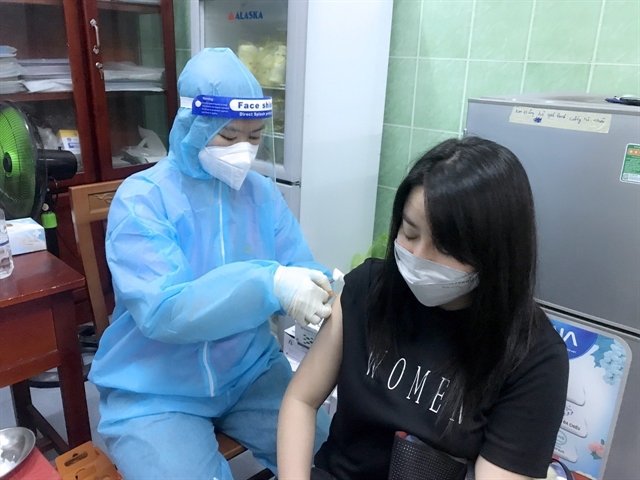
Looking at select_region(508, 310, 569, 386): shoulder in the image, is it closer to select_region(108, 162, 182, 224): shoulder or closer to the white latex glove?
the white latex glove

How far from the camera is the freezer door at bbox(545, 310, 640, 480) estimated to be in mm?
1303

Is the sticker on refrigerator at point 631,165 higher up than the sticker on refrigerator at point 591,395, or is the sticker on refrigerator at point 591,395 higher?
the sticker on refrigerator at point 631,165

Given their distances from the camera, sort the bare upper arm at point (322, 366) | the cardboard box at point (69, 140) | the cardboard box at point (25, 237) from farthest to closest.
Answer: the cardboard box at point (69, 140) < the cardboard box at point (25, 237) < the bare upper arm at point (322, 366)

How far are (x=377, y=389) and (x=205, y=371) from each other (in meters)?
0.48

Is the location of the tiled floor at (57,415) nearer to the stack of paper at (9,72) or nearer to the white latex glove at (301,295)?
the white latex glove at (301,295)

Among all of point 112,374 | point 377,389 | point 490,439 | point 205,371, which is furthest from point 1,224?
point 490,439

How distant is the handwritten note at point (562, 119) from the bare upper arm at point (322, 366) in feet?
2.27

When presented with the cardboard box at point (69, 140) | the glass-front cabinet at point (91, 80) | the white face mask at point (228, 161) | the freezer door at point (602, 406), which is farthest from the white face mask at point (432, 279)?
the cardboard box at point (69, 140)

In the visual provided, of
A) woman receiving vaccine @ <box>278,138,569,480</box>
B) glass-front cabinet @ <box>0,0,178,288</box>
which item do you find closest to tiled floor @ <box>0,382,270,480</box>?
glass-front cabinet @ <box>0,0,178,288</box>

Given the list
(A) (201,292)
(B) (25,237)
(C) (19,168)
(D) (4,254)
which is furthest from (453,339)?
(C) (19,168)

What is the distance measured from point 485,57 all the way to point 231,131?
109 centimetres

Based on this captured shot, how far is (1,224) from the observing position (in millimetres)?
1270

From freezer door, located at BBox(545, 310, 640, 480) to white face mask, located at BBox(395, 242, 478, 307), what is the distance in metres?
0.61

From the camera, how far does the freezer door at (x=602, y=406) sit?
Result: 4.27ft
